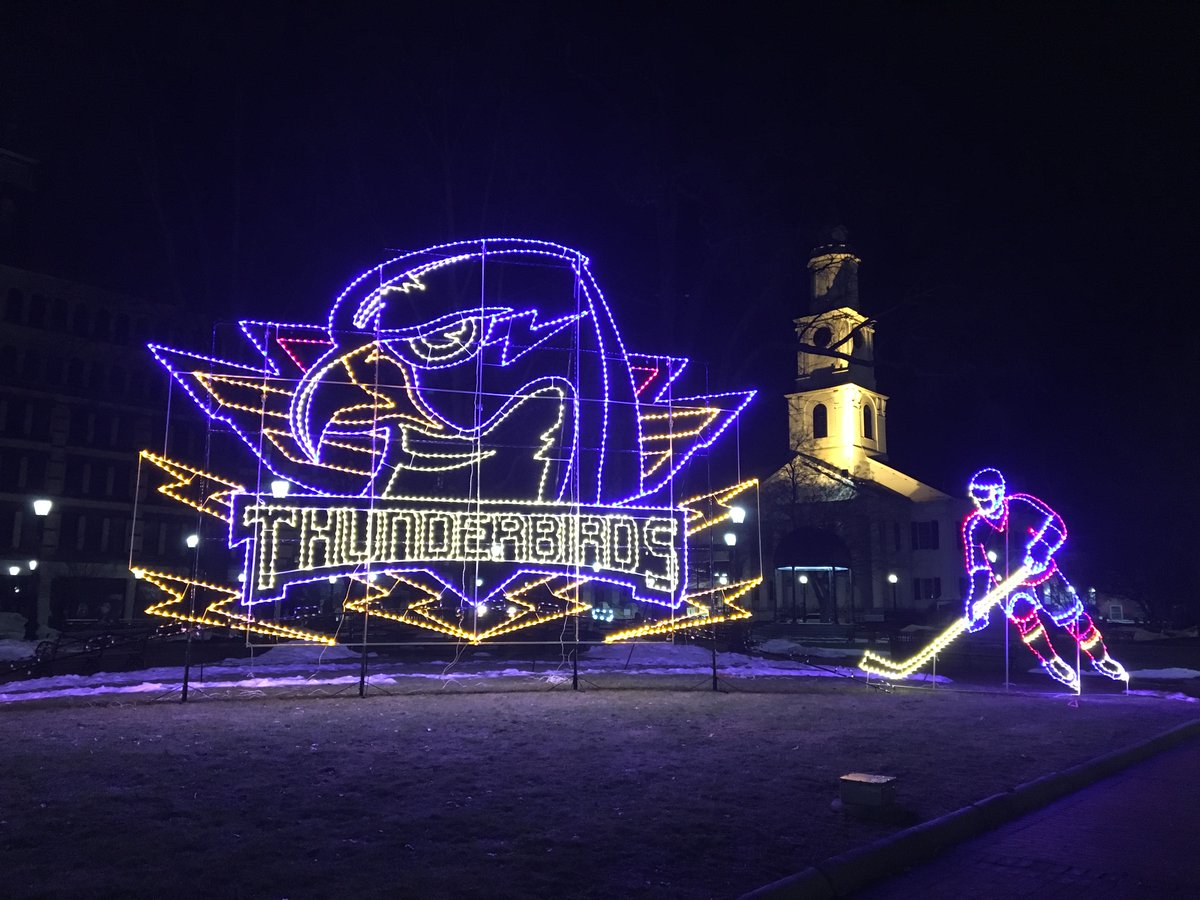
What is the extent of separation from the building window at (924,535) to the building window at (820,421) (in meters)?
7.97

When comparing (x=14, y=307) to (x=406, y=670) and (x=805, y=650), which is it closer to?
(x=406, y=670)

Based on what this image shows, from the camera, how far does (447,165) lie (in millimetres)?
28672

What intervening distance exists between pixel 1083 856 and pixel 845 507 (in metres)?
48.0

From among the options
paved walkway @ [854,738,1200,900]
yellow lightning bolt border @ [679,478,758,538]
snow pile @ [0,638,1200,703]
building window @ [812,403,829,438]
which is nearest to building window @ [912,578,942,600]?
building window @ [812,403,829,438]

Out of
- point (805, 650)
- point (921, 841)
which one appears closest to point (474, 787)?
point (921, 841)

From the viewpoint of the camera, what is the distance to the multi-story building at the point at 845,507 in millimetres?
52625

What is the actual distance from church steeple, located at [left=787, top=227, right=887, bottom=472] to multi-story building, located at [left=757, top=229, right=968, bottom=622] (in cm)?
7

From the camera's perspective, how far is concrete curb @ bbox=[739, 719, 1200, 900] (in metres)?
5.30

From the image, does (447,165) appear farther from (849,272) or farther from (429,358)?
(849,272)

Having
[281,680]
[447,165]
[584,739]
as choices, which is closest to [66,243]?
[447,165]

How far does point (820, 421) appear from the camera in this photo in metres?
62.2

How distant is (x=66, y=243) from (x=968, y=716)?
49246mm

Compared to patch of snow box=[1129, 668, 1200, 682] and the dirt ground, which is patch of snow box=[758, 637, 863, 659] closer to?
patch of snow box=[1129, 668, 1200, 682]

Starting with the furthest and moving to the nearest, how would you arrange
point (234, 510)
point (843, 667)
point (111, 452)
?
point (111, 452) < point (843, 667) < point (234, 510)
